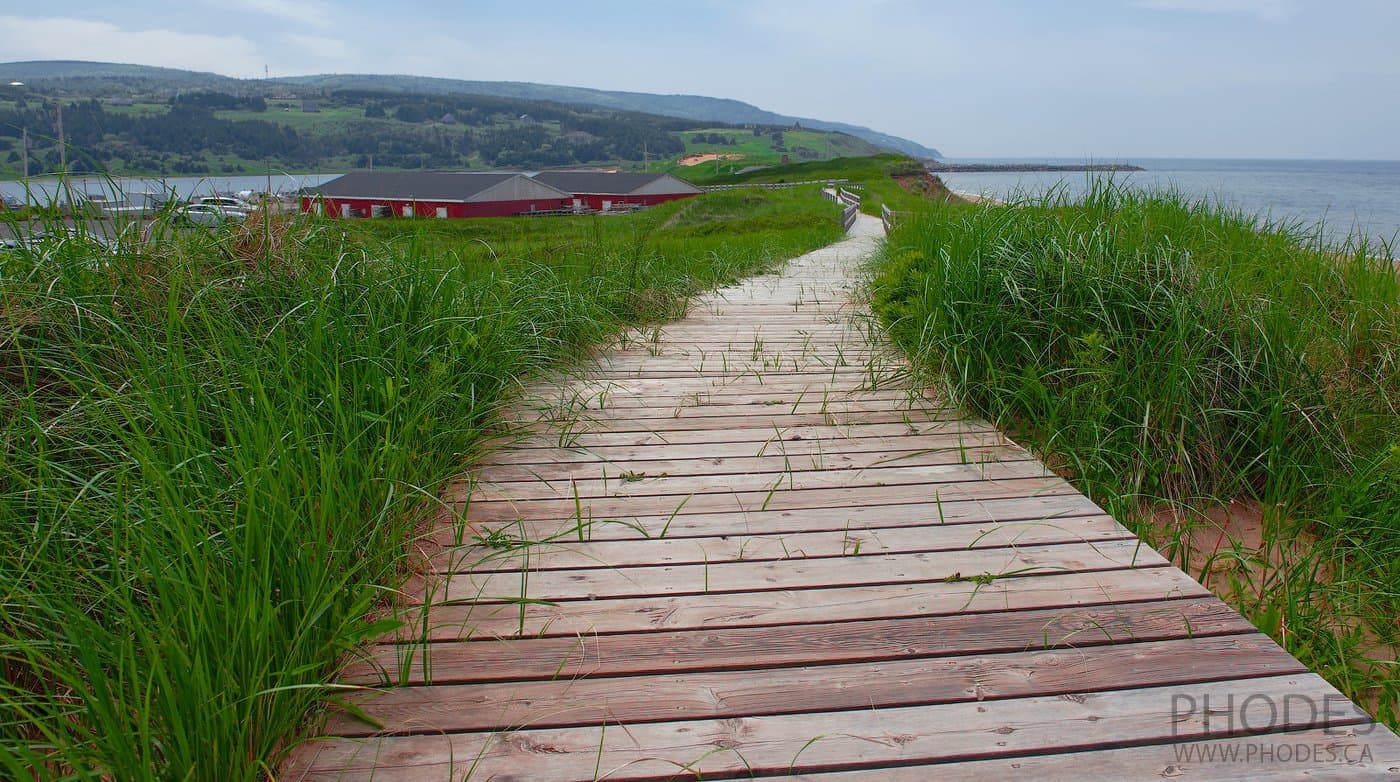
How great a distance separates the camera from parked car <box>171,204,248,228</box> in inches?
124

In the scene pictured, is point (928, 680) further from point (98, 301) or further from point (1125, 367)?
point (98, 301)

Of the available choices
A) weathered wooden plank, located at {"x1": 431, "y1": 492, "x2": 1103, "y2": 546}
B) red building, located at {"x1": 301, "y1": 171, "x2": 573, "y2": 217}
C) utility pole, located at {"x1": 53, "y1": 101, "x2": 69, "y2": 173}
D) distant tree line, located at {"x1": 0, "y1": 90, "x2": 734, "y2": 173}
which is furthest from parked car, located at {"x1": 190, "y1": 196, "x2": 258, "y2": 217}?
red building, located at {"x1": 301, "y1": 171, "x2": 573, "y2": 217}

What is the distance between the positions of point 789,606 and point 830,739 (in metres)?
0.51

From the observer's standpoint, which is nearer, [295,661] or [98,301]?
[295,661]

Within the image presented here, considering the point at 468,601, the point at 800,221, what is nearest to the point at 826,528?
the point at 468,601

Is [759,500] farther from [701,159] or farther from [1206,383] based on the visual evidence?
[701,159]

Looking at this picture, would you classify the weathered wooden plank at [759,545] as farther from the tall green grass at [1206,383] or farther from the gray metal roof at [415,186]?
the gray metal roof at [415,186]

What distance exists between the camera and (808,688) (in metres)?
1.73

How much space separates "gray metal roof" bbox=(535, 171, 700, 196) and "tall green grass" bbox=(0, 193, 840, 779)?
59.5 m

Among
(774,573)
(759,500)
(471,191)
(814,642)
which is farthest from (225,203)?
(471,191)

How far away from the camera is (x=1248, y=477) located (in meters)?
3.36

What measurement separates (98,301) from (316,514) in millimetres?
1420

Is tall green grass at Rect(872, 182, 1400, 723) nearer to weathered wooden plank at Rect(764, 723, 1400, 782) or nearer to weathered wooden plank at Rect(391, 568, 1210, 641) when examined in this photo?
weathered wooden plank at Rect(391, 568, 1210, 641)

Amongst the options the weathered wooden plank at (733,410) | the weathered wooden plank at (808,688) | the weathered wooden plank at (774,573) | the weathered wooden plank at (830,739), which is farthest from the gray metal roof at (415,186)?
the weathered wooden plank at (830,739)
